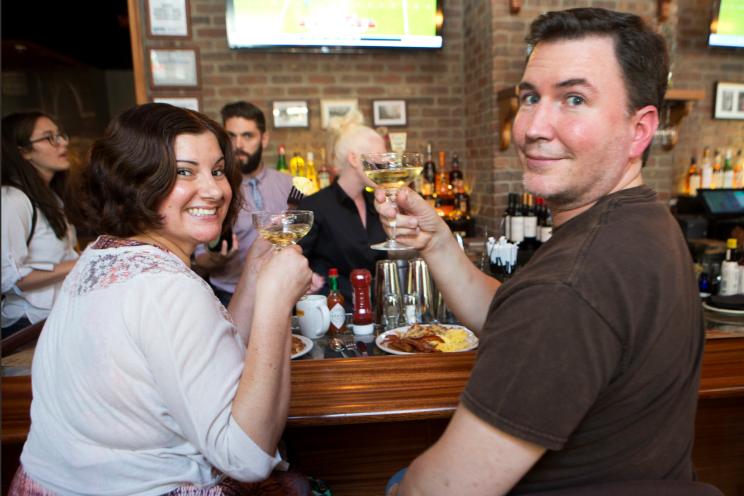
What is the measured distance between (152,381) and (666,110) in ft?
14.3

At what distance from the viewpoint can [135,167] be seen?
125 cm

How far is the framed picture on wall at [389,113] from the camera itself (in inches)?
174

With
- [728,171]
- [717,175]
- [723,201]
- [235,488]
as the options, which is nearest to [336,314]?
[235,488]

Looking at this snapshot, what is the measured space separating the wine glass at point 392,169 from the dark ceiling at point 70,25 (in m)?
5.07

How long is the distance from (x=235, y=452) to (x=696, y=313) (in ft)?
3.05

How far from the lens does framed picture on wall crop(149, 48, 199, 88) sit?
402 centimetres

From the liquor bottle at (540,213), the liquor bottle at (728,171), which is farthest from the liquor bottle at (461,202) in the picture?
the liquor bottle at (728,171)

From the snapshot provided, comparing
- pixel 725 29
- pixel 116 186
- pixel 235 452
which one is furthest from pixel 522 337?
pixel 725 29

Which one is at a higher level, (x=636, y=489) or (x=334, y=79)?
(x=334, y=79)

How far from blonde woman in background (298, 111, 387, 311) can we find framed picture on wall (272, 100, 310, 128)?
1.31 metres

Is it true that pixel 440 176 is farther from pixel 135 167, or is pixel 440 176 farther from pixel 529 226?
pixel 135 167

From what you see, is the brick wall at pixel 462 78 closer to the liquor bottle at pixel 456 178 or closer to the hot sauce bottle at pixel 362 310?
the liquor bottle at pixel 456 178

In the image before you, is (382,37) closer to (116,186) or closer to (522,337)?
(116,186)

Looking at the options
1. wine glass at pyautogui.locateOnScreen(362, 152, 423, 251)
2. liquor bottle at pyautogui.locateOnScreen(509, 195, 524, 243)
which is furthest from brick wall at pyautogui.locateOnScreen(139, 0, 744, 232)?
wine glass at pyautogui.locateOnScreen(362, 152, 423, 251)
